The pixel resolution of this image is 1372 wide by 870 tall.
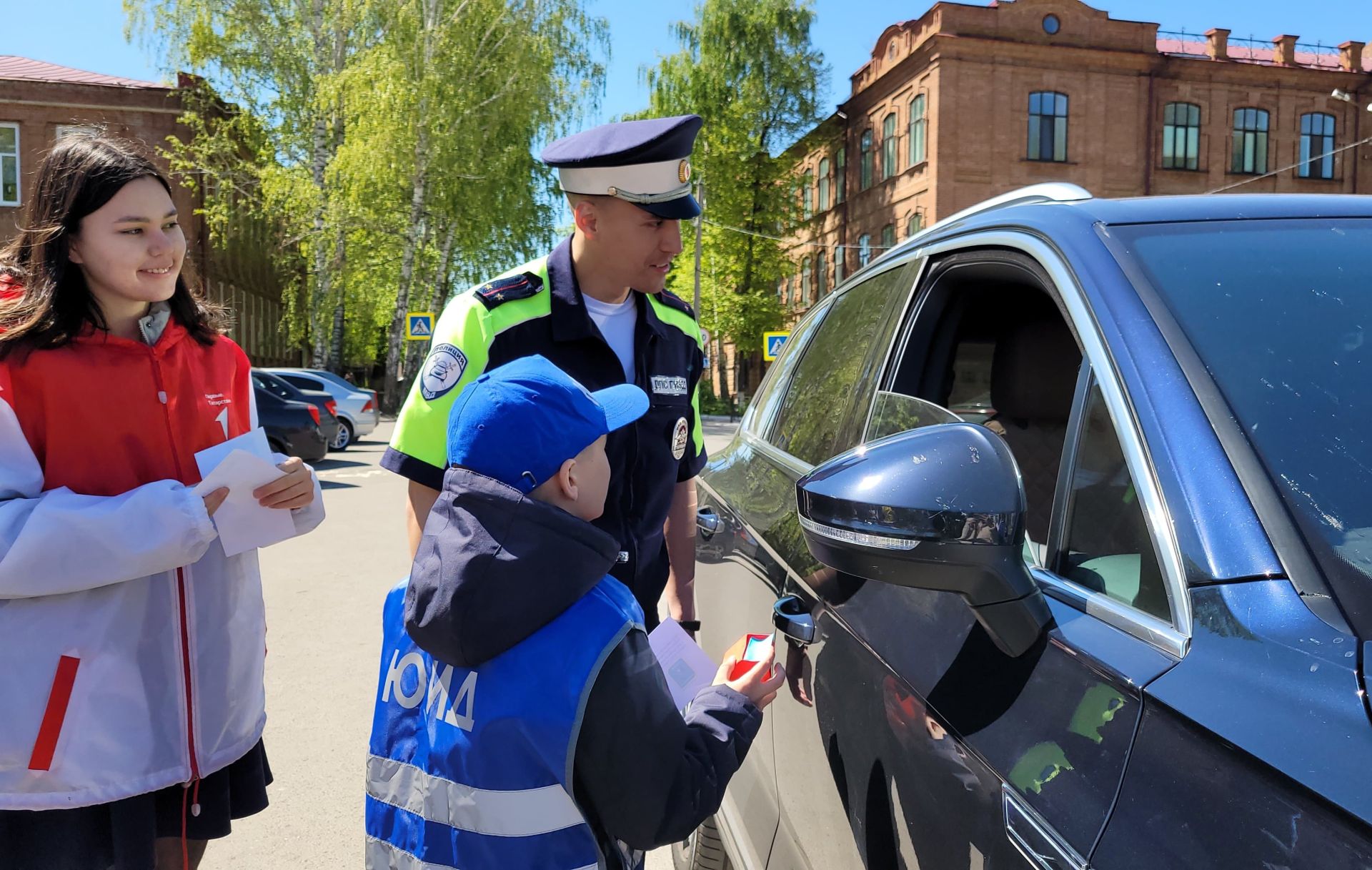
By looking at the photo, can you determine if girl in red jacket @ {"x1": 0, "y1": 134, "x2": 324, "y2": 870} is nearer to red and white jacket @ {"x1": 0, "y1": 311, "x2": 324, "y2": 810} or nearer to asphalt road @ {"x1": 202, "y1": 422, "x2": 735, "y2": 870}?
red and white jacket @ {"x1": 0, "y1": 311, "x2": 324, "y2": 810}

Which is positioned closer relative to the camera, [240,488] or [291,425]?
[240,488]

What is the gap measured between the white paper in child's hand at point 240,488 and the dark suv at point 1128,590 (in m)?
1.02

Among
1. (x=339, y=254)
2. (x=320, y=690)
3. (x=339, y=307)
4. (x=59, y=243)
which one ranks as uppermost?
(x=339, y=254)

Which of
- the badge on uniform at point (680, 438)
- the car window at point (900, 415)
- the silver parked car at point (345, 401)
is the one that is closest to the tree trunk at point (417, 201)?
the silver parked car at point (345, 401)

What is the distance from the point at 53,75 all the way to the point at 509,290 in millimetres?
37642

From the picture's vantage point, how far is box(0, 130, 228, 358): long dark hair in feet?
A: 6.09

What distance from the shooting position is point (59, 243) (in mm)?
1932

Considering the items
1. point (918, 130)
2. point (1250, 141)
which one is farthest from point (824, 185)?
point (1250, 141)

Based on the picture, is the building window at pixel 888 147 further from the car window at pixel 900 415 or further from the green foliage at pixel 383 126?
the car window at pixel 900 415

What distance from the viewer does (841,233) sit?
40.1 metres

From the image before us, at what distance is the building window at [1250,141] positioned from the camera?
34.9 metres

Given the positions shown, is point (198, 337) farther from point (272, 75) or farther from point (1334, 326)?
point (272, 75)

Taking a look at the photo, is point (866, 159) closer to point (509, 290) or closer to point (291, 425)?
point (291, 425)

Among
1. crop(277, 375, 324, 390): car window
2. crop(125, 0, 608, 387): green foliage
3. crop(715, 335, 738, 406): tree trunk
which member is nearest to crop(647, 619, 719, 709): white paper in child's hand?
crop(277, 375, 324, 390): car window
